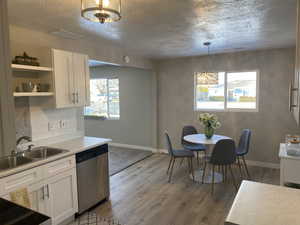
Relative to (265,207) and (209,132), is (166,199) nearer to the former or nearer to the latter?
(209,132)

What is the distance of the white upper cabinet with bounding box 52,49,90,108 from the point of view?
2.77 metres

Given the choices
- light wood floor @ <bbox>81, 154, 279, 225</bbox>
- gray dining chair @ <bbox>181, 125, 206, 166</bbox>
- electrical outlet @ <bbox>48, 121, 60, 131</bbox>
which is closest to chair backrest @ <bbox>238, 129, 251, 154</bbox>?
light wood floor @ <bbox>81, 154, 279, 225</bbox>

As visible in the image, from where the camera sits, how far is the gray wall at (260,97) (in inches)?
171

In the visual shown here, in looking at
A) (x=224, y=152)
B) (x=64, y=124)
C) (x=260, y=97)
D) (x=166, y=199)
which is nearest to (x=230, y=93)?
(x=260, y=97)

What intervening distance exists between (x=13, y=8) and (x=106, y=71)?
14.5ft

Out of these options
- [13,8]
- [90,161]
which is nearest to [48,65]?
[13,8]

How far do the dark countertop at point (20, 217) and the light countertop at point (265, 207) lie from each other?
37.9 inches

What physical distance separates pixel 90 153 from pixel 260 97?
12.1 feet

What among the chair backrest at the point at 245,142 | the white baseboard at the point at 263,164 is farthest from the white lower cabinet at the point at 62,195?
the white baseboard at the point at 263,164

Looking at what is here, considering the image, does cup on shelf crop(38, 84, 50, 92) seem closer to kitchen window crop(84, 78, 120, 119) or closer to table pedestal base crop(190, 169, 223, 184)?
table pedestal base crop(190, 169, 223, 184)

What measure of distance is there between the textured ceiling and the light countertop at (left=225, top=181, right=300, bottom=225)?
5.36 ft

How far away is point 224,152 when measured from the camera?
3375mm

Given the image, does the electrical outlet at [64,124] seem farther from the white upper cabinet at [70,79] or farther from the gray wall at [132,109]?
the gray wall at [132,109]

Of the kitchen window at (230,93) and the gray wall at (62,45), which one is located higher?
the gray wall at (62,45)
